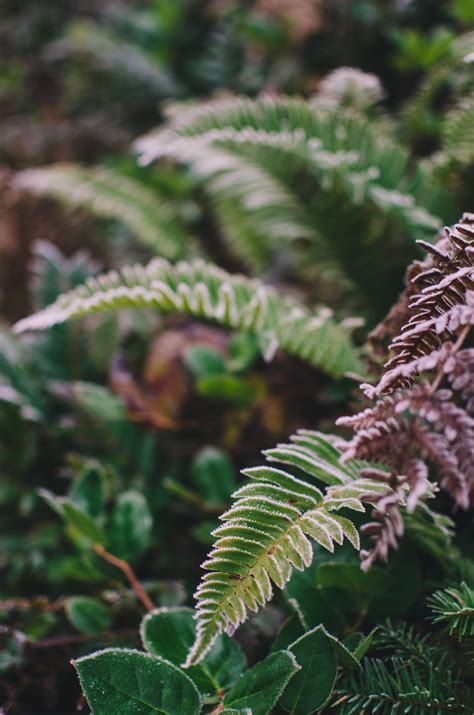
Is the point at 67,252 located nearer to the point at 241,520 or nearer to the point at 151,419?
the point at 151,419

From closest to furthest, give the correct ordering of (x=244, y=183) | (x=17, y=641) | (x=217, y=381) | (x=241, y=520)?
(x=241, y=520), (x=17, y=641), (x=217, y=381), (x=244, y=183)

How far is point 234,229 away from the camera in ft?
5.32

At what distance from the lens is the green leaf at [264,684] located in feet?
2.08

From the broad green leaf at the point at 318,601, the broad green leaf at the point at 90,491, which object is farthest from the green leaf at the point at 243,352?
the broad green leaf at the point at 318,601

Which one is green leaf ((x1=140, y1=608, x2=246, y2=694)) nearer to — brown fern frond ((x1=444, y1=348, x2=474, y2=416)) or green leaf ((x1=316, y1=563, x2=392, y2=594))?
green leaf ((x1=316, y1=563, x2=392, y2=594))

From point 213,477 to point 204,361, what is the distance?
275 millimetres

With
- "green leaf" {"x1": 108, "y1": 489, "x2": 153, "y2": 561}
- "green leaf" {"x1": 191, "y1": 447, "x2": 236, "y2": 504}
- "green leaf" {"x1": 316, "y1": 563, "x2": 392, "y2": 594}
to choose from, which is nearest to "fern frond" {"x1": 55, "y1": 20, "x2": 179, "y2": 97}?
"green leaf" {"x1": 191, "y1": 447, "x2": 236, "y2": 504}

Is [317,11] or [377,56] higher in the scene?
[317,11]

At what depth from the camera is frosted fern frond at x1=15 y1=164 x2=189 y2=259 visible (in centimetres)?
171

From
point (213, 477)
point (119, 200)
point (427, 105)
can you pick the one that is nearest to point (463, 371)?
point (213, 477)

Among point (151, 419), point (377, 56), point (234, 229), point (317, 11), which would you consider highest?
point (317, 11)

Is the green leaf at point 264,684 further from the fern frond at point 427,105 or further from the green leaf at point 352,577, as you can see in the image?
the fern frond at point 427,105

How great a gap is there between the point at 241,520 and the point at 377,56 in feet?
5.95

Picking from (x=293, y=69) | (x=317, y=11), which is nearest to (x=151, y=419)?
(x=293, y=69)
